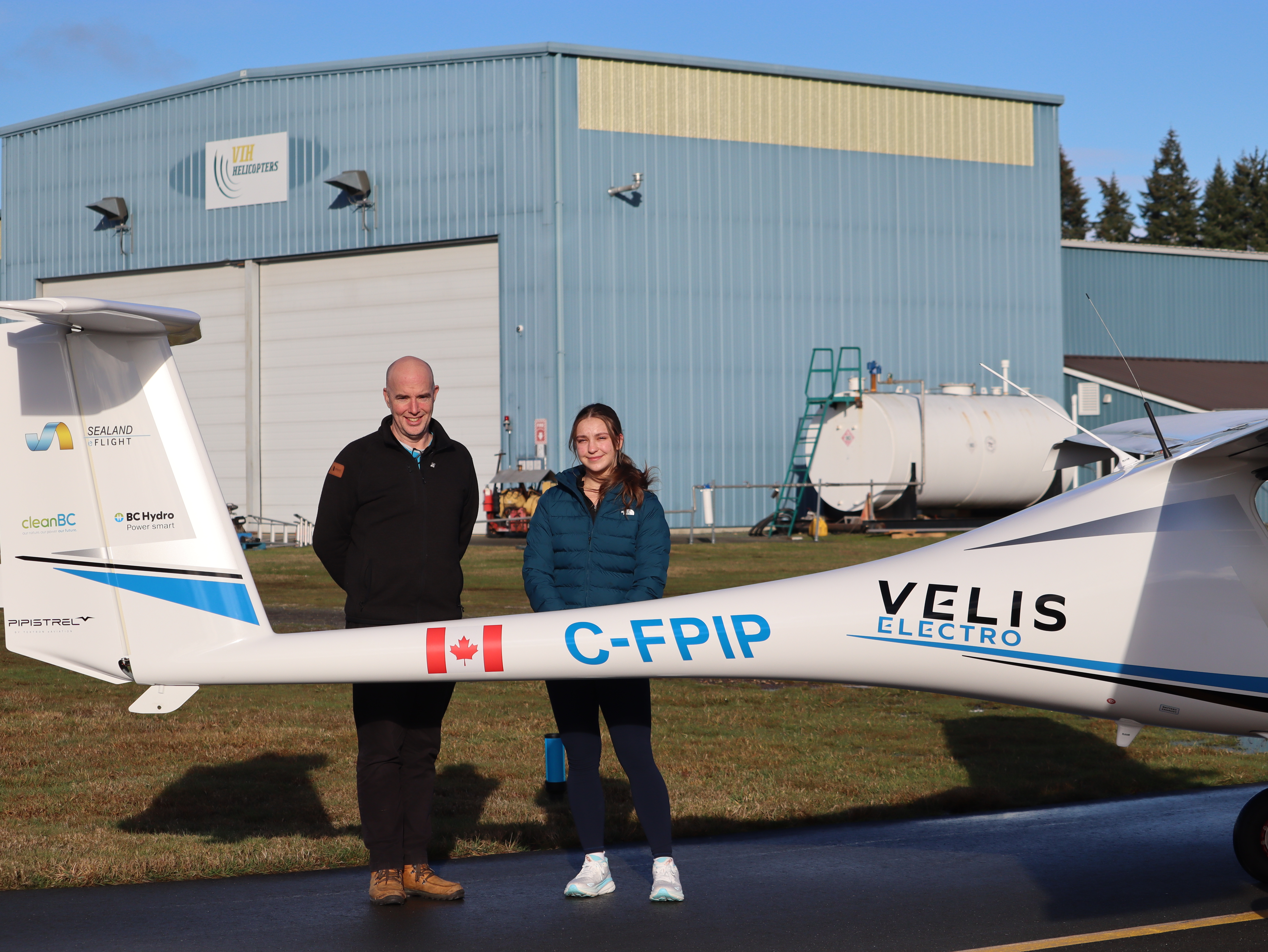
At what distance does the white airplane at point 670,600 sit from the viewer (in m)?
5.18

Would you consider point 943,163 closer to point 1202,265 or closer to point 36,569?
point 1202,265

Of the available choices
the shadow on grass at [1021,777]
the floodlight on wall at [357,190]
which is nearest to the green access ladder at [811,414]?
the floodlight on wall at [357,190]

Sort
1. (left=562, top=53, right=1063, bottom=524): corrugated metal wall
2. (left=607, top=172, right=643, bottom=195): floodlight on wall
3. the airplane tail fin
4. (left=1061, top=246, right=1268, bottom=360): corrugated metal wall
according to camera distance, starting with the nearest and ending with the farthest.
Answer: the airplane tail fin
(left=607, top=172, right=643, bottom=195): floodlight on wall
(left=562, top=53, right=1063, bottom=524): corrugated metal wall
(left=1061, top=246, right=1268, bottom=360): corrugated metal wall

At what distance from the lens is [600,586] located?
554 cm

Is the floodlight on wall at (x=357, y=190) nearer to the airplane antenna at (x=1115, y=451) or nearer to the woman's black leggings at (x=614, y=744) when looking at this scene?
the airplane antenna at (x=1115, y=451)

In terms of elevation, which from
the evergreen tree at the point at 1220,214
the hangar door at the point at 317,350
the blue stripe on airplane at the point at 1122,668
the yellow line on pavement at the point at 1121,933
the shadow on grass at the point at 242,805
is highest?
the evergreen tree at the point at 1220,214

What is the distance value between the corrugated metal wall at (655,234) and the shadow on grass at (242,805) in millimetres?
23629

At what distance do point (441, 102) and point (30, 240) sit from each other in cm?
1590

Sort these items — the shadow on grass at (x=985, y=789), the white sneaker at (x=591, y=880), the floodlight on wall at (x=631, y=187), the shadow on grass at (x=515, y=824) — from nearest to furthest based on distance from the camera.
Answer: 1. the white sneaker at (x=591, y=880)
2. the shadow on grass at (x=515, y=824)
3. the shadow on grass at (x=985, y=789)
4. the floodlight on wall at (x=631, y=187)

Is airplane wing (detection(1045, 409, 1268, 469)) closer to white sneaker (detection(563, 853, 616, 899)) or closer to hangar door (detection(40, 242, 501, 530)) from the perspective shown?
white sneaker (detection(563, 853, 616, 899))

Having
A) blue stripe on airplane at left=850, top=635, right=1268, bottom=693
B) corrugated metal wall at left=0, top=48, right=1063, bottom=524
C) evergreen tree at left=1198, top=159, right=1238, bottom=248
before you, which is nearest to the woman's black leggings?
blue stripe on airplane at left=850, top=635, right=1268, bottom=693

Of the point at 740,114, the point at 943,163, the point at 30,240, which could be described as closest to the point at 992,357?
the point at 943,163

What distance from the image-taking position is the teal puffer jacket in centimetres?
554

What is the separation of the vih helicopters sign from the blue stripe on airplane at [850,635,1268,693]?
32.0 meters
